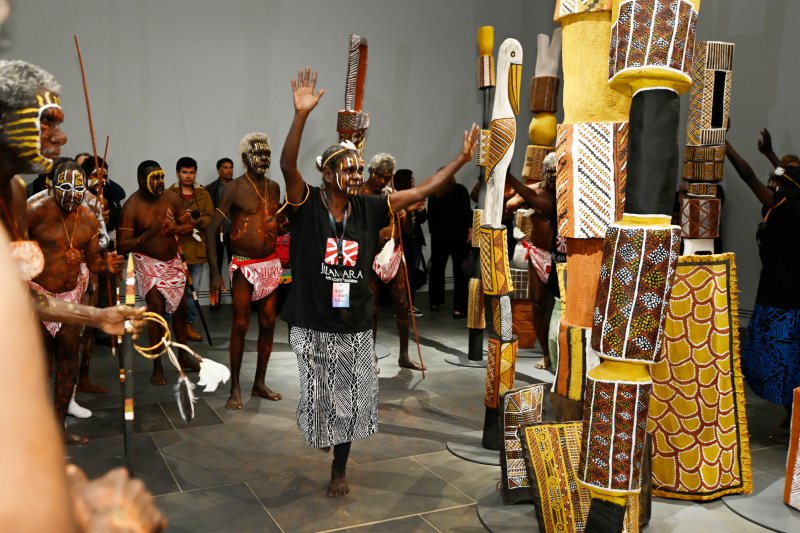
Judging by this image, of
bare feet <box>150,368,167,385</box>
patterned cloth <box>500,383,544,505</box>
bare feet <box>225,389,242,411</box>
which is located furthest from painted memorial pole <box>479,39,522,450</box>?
bare feet <box>150,368,167,385</box>

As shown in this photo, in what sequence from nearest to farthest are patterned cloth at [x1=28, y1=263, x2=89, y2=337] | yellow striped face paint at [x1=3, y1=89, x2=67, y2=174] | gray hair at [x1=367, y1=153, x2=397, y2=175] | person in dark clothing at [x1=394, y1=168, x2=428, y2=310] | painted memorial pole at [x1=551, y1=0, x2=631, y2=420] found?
yellow striped face paint at [x1=3, y1=89, x2=67, y2=174] → painted memorial pole at [x1=551, y1=0, x2=631, y2=420] → patterned cloth at [x1=28, y1=263, x2=89, y2=337] → gray hair at [x1=367, y1=153, x2=397, y2=175] → person in dark clothing at [x1=394, y1=168, x2=428, y2=310]

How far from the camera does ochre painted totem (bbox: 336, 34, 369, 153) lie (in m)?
4.77

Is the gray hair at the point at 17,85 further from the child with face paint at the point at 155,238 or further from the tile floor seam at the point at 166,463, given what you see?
the child with face paint at the point at 155,238

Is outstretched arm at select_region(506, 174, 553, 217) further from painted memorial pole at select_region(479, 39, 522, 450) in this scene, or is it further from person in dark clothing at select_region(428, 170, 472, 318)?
person in dark clothing at select_region(428, 170, 472, 318)

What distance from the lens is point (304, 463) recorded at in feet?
13.4

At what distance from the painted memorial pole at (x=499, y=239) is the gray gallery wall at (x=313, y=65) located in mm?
4747

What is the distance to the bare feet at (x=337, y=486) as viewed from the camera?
3.66 metres

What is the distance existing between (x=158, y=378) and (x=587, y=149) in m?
4.15

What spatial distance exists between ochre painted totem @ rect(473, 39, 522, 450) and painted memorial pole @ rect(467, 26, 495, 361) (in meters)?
0.59

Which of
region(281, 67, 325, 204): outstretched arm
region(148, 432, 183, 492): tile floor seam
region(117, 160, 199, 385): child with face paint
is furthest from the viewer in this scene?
region(117, 160, 199, 385): child with face paint

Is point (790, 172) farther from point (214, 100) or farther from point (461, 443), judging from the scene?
point (214, 100)

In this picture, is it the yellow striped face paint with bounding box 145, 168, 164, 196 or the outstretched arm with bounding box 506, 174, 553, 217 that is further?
the yellow striped face paint with bounding box 145, 168, 164, 196

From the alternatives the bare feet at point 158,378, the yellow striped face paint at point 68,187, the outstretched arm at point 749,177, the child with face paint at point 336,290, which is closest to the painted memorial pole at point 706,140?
the outstretched arm at point 749,177

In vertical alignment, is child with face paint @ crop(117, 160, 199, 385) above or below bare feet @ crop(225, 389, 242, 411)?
above
